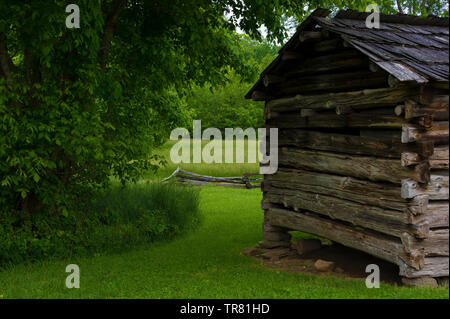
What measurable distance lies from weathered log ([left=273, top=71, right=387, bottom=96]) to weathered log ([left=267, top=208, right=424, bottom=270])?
2.25m

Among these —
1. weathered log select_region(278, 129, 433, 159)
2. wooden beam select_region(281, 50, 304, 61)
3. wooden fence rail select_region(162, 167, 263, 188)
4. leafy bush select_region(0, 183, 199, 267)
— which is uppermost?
wooden beam select_region(281, 50, 304, 61)

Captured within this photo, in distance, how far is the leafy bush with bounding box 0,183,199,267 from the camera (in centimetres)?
943

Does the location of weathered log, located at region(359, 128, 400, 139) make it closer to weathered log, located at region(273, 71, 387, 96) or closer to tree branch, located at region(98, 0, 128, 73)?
weathered log, located at region(273, 71, 387, 96)

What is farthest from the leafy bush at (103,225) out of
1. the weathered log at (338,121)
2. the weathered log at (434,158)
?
the weathered log at (434,158)

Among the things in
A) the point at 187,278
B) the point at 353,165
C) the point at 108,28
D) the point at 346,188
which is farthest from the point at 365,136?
the point at 108,28

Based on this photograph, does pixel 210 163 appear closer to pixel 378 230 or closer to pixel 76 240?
pixel 76 240

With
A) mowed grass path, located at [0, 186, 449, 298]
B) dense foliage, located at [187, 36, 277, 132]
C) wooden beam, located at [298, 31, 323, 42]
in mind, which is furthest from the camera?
dense foliage, located at [187, 36, 277, 132]

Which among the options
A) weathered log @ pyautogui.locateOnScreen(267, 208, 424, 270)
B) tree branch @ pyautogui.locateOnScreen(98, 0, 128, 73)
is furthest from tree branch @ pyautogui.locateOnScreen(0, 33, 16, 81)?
weathered log @ pyautogui.locateOnScreen(267, 208, 424, 270)

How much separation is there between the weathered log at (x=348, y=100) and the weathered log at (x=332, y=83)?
5.9 inches

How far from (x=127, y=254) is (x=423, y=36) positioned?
6729 mm
